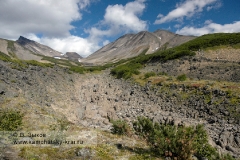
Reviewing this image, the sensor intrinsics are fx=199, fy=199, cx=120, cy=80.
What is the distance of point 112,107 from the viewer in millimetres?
23250

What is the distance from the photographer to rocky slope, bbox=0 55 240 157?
1303 cm

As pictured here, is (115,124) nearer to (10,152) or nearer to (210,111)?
(10,152)

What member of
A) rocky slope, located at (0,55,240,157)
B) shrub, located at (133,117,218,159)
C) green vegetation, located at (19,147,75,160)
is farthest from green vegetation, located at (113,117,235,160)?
rocky slope, located at (0,55,240,157)

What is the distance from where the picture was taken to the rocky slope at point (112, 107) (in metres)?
13.0

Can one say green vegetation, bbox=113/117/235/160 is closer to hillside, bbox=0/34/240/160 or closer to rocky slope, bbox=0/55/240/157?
hillside, bbox=0/34/240/160

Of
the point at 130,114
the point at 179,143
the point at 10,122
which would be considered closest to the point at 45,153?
the point at 10,122

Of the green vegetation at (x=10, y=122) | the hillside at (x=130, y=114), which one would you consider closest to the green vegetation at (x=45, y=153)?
the hillside at (x=130, y=114)

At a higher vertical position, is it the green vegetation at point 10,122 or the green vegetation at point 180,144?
the green vegetation at point 10,122

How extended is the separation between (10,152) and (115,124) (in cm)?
560

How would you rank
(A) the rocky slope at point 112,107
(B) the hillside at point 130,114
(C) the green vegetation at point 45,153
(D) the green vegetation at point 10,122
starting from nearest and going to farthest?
(C) the green vegetation at point 45,153, (B) the hillside at point 130,114, (D) the green vegetation at point 10,122, (A) the rocky slope at point 112,107

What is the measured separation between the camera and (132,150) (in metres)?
9.20

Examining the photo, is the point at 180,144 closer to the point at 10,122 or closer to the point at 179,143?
the point at 179,143

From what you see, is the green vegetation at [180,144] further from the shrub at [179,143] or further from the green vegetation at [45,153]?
the green vegetation at [45,153]

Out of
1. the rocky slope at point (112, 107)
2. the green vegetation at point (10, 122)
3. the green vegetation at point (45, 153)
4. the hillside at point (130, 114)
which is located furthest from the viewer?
the rocky slope at point (112, 107)
